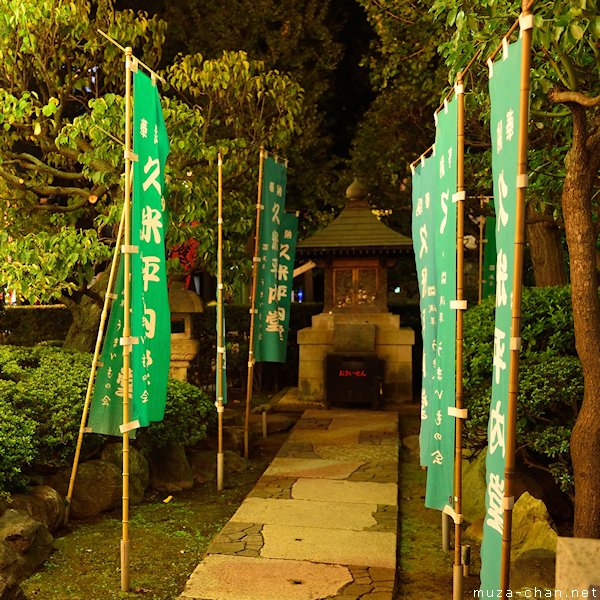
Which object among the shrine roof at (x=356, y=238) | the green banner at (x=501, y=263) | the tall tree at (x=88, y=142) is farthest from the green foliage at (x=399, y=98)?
the green banner at (x=501, y=263)

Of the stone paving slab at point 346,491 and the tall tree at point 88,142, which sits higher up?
the tall tree at point 88,142

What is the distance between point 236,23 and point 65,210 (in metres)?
9.15

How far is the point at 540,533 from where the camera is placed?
5371 millimetres

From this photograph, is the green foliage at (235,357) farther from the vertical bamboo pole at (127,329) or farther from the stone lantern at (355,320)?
the vertical bamboo pole at (127,329)

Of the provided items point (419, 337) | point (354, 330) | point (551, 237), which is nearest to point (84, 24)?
point (354, 330)

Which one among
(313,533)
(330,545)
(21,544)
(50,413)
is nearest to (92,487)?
(50,413)

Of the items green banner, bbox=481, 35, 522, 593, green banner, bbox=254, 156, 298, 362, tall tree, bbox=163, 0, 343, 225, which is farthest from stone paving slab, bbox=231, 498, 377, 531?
tall tree, bbox=163, 0, 343, 225

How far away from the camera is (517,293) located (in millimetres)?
3580

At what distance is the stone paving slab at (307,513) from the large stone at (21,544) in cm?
187

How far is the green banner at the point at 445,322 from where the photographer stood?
482cm

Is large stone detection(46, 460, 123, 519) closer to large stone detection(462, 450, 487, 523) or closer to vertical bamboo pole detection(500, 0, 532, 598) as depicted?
large stone detection(462, 450, 487, 523)

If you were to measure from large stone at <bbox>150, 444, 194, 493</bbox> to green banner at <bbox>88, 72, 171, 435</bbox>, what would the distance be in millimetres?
2192

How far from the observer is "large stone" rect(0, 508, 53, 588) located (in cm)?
483

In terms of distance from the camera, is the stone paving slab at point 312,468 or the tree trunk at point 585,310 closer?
the tree trunk at point 585,310
